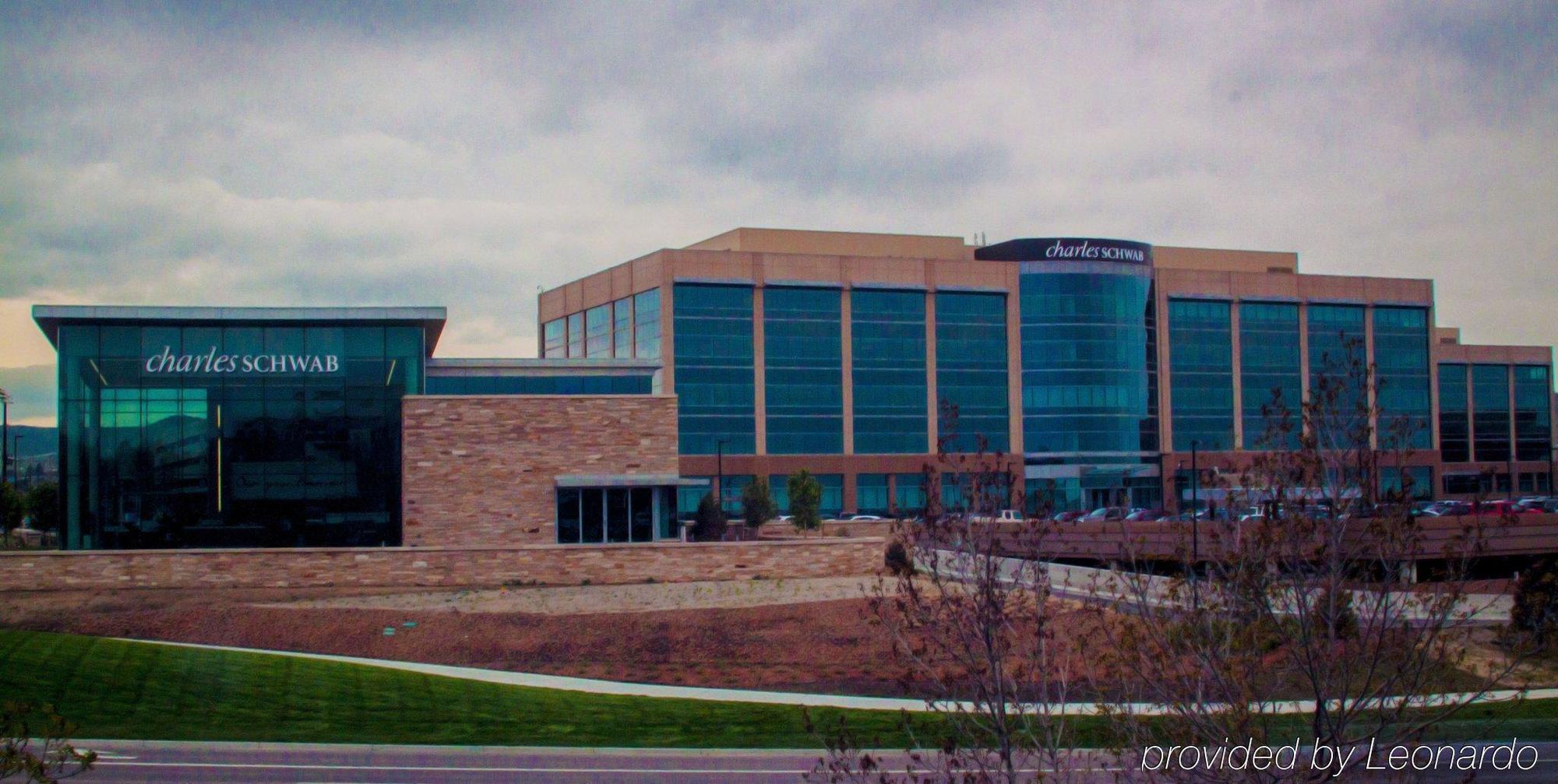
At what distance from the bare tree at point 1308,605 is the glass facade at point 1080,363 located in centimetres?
7191

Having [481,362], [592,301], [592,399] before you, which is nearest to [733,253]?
[592,301]

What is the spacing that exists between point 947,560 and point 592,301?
76.3m

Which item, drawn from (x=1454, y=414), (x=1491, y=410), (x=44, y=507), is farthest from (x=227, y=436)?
(x=1491, y=410)

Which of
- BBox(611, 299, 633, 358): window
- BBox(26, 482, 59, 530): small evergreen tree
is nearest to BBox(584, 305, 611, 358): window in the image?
BBox(611, 299, 633, 358): window

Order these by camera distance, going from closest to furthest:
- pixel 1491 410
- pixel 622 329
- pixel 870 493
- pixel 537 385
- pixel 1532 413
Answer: pixel 537 385 → pixel 870 493 → pixel 622 329 → pixel 1491 410 → pixel 1532 413

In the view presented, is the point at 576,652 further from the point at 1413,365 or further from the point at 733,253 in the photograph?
the point at 1413,365

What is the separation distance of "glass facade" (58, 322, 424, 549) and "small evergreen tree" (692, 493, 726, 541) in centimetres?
1418

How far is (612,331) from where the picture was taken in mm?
82750

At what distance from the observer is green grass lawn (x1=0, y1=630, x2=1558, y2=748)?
2216 cm

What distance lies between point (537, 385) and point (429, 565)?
47.9ft

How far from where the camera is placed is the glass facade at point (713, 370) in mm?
75125

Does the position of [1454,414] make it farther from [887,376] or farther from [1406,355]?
[887,376]

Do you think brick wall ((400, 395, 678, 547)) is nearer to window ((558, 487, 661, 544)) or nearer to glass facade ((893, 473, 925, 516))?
window ((558, 487, 661, 544))

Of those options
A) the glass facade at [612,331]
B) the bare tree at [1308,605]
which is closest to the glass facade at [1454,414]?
the glass facade at [612,331]
